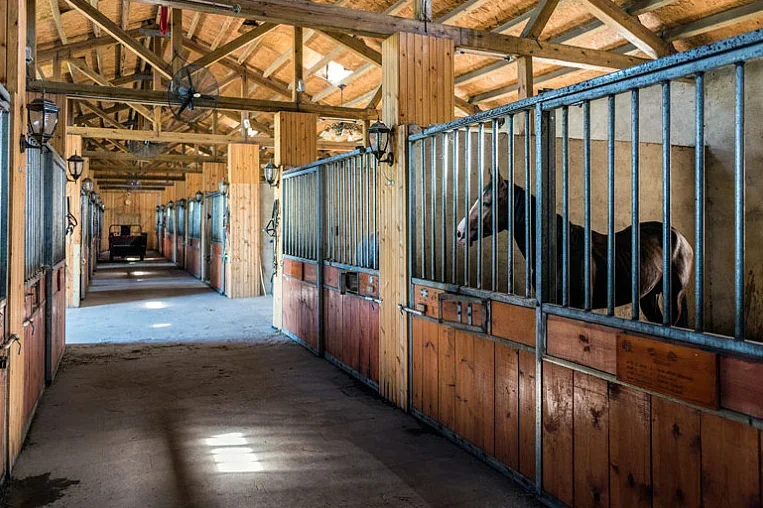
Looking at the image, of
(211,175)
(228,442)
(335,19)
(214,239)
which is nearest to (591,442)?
(228,442)

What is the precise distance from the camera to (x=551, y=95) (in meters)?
2.39

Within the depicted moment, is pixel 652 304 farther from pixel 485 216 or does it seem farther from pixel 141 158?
pixel 141 158

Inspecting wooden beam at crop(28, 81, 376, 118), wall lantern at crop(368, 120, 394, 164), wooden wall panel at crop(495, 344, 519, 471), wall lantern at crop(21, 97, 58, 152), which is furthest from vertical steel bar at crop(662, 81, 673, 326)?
wooden beam at crop(28, 81, 376, 118)

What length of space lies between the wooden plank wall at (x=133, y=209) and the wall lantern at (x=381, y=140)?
938 inches

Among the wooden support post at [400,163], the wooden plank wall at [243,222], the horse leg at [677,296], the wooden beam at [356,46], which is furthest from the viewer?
the wooden plank wall at [243,222]

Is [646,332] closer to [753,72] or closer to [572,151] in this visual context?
[572,151]

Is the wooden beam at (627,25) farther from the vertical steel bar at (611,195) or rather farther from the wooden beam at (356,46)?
the vertical steel bar at (611,195)

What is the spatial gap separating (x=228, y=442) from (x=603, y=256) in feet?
7.48

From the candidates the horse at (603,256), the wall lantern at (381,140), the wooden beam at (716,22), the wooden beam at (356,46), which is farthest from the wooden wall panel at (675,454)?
the wooden beam at (356,46)

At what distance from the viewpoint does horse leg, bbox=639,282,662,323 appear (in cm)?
359

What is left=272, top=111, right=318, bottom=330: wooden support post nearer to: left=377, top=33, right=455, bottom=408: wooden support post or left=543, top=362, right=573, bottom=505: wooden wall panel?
left=377, top=33, right=455, bottom=408: wooden support post

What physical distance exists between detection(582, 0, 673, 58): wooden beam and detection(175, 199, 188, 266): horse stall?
1202cm

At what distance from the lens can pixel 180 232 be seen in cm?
1638

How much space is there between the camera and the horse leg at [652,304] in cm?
359
